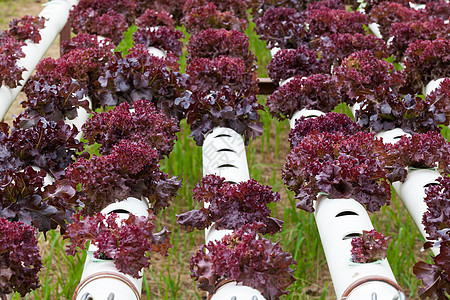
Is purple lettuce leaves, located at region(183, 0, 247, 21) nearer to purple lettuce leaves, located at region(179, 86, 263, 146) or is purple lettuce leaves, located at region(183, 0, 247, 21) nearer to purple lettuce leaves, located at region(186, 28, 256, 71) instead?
purple lettuce leaves, located at region(186, 28, 256, 71)

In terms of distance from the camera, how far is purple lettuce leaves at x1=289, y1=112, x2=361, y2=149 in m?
2.43

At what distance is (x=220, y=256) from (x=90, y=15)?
2911 millimetres

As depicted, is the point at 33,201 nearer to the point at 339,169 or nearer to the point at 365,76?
the point at 339,169

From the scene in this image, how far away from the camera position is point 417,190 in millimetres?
2109

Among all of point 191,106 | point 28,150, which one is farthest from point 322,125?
point 28,150

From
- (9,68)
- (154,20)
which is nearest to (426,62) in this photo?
(154,20)

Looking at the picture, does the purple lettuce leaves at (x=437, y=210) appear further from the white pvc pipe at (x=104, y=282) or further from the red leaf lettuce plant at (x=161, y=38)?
the red leaf lettuce plant at (x=161, y=38)

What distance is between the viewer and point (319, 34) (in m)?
3.85

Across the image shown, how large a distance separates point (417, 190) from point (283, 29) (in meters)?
2.08

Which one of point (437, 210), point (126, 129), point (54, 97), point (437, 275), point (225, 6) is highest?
point (225, 6)

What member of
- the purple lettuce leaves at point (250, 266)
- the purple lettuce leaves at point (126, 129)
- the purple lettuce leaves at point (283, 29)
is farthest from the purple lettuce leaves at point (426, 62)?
the purple lettuce leaves at point (250, 266)

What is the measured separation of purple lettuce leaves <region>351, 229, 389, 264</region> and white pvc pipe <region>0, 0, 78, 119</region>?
1918 mm

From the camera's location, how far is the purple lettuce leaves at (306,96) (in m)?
2.83

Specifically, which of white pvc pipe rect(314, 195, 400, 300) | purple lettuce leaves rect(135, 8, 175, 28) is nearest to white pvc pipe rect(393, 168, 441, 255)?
white pvc pipe rect(314, 195, 400, 300)
